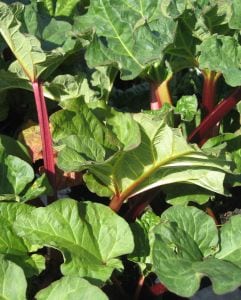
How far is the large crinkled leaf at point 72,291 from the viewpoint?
978mm

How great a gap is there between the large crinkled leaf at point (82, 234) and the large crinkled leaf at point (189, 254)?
72mm

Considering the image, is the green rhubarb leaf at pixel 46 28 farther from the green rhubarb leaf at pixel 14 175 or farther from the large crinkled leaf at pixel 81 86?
the green rhubarb leaf at pixel 14 175

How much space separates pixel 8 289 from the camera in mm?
1011

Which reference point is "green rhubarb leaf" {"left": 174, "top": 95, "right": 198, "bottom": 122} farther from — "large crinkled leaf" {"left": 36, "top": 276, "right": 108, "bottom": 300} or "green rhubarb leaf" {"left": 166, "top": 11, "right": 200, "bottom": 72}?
"large crinkled leaf" {"left": 36, "top": 276, "right": 108, "bottom": 300}

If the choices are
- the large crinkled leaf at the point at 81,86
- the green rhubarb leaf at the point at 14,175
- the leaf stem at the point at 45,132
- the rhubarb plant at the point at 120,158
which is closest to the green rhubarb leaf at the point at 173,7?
the rhubarb plant at the point at 120,158

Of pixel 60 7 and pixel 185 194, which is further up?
pixel 60 7

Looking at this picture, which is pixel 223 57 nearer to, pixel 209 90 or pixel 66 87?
pixel 209 90

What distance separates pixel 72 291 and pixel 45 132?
15.1 inches

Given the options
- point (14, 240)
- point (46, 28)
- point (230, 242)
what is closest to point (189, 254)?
point (230, 242)

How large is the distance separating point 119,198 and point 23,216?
0.71ft

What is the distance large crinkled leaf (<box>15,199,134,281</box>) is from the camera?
1081 mm

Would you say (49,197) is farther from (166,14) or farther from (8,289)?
(166,14)

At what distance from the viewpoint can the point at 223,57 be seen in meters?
1.21

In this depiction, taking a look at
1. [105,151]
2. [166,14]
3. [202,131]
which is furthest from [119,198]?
[166,14]
